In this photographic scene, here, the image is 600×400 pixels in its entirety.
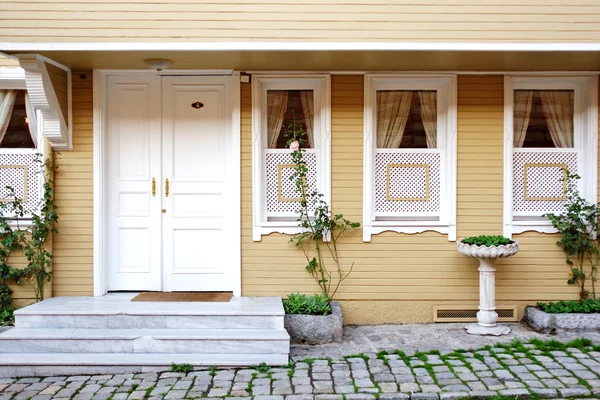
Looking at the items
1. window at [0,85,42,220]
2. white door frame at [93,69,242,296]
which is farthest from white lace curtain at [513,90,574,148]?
window at [0,85,42,220]

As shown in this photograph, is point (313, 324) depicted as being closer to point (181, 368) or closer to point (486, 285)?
point (181, 368)

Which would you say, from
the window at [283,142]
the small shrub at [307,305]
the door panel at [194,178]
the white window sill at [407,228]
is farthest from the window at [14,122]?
the white window sill at [407,228]

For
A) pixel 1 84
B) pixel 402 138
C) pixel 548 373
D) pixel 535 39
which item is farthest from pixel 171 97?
pixel 548 373

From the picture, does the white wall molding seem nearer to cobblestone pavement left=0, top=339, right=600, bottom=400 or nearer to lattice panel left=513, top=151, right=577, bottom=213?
cobblestone pavement left=0, top=339, right=600, bottom=400

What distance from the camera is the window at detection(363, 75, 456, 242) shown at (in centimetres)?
666

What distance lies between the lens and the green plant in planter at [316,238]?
21.5 feet

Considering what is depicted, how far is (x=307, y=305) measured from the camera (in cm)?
623

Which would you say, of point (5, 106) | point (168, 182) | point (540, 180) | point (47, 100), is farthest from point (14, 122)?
point (540, 180)

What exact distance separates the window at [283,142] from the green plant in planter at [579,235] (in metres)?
2.69

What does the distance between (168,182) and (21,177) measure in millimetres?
1666

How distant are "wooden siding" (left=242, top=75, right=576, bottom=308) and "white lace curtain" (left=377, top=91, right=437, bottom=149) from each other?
1.05ft

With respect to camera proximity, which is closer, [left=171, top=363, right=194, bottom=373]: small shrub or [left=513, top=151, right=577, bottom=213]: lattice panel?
[left=171, top=363, right=194, bottom=373]: small shrub

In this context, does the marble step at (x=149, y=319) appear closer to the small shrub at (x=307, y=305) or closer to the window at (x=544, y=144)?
the small shrub at (x=307, y=305)

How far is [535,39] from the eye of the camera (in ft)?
19.4
